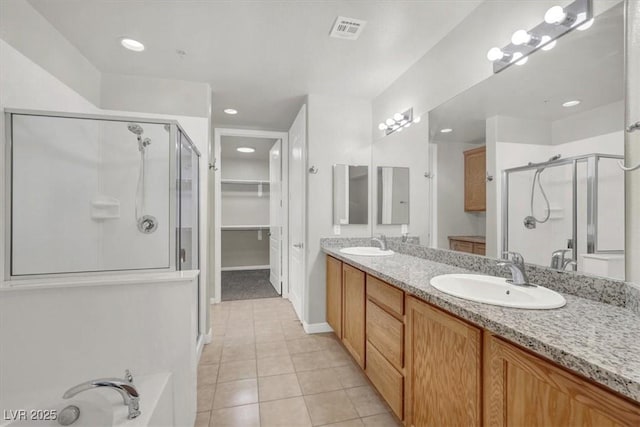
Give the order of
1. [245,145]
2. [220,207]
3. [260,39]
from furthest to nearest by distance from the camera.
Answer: [245,145] < [220,207] < [260,39]

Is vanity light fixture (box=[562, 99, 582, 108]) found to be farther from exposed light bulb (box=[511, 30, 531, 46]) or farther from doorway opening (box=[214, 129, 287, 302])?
doorway opening (box=[214, 129, 287, 302])

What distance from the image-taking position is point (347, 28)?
1879mm

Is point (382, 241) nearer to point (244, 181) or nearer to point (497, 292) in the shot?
point (497, 292)

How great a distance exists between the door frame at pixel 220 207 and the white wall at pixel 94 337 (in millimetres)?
2232

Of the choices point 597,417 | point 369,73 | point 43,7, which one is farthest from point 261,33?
point 597,417

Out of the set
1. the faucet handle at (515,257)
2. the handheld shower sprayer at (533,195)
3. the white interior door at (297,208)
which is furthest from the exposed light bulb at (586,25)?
the white interior door at (297,208)

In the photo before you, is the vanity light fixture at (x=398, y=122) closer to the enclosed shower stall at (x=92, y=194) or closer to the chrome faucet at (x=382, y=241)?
the chrome faucet at (x=382, y=241)

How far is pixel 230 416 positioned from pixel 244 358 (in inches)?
26.8

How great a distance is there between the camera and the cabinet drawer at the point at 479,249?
1.66 m

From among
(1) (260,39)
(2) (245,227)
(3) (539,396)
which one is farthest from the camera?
(2) (245,227)

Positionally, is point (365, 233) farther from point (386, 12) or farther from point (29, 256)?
point (29, 256)

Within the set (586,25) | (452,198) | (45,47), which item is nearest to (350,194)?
(452,198)

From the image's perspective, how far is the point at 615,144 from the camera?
42.4 inches

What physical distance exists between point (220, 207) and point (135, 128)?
1970mm
